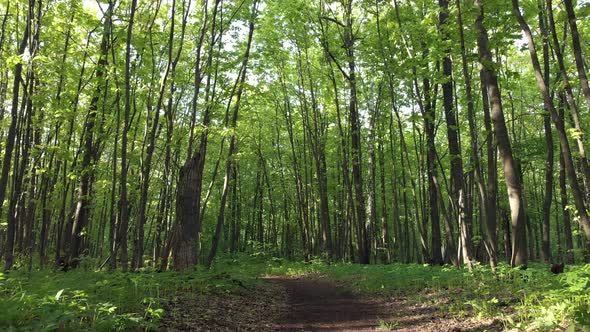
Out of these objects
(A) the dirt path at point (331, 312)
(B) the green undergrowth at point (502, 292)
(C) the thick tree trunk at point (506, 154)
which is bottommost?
(A) the dirt path at point (331, 312)

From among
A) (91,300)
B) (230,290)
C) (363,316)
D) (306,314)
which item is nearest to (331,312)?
(306,314)

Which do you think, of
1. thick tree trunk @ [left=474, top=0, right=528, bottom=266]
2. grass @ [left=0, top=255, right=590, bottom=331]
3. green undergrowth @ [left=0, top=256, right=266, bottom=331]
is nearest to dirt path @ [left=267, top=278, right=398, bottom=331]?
grass @ [left=0, top=255, right=590, bottom=331]

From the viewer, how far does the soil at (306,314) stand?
20.0ft

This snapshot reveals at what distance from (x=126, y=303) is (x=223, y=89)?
9.56m

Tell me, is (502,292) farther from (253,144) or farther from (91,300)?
(253,144)

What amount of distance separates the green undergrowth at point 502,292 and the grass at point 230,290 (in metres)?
0.01

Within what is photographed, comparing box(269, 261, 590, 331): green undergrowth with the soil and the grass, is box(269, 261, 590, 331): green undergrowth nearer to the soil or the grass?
the grass

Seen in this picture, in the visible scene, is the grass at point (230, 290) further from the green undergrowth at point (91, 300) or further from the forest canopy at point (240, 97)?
the forest canopy at point (240, 97)

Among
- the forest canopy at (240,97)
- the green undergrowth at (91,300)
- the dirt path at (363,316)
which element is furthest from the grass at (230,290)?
the forest canopy at (240,97)

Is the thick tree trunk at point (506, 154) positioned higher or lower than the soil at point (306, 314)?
higher

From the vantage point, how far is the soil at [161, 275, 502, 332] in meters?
6.09

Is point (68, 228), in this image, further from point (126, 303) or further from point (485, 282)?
point (485, 282)

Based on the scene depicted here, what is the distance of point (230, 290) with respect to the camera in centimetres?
958

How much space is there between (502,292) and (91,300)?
6554 mm
